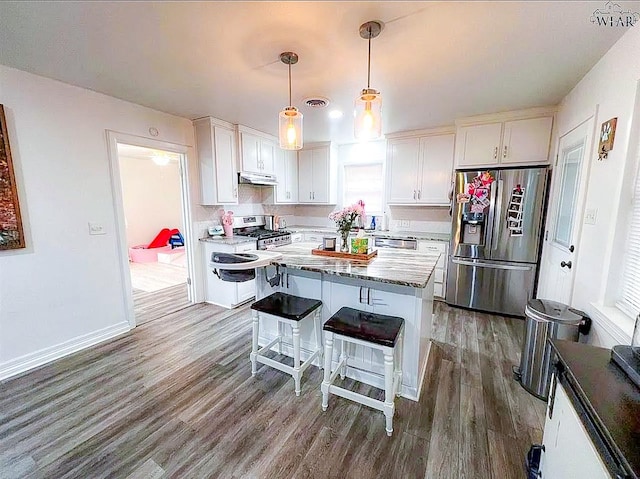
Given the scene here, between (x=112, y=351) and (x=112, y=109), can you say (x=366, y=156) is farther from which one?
(x=112, y=351)

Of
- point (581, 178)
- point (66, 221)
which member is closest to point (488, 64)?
point (581, 178)

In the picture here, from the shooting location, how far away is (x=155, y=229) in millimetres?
6777

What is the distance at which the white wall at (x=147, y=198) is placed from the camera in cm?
635

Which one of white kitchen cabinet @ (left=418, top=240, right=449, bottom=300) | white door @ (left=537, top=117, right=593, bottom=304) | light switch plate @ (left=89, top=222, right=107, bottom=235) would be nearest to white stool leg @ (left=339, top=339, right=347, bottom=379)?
white door @ (left=537, top=117, right=593, bottom=304)

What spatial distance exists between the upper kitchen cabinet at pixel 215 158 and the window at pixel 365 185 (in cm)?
213

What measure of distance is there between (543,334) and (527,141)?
2.31m

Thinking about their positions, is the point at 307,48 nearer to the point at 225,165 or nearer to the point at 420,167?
the point at 225,165

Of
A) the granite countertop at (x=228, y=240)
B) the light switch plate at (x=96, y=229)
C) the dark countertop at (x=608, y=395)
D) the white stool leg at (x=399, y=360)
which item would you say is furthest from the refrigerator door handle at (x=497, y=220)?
the light switch plate at (x=96, y=229)

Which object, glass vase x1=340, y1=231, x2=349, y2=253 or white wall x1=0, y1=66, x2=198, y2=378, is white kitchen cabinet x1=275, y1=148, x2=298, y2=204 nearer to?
white wall x1=0, y1=66, x2=198, y2=378

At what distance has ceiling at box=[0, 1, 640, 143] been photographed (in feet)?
4.89

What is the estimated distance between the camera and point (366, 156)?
470cm

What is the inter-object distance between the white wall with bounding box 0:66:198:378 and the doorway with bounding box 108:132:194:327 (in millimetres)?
500

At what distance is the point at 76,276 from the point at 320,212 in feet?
12.1

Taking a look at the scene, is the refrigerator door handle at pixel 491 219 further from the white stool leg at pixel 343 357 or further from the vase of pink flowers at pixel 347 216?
the white stool leg at pixel 343 357
